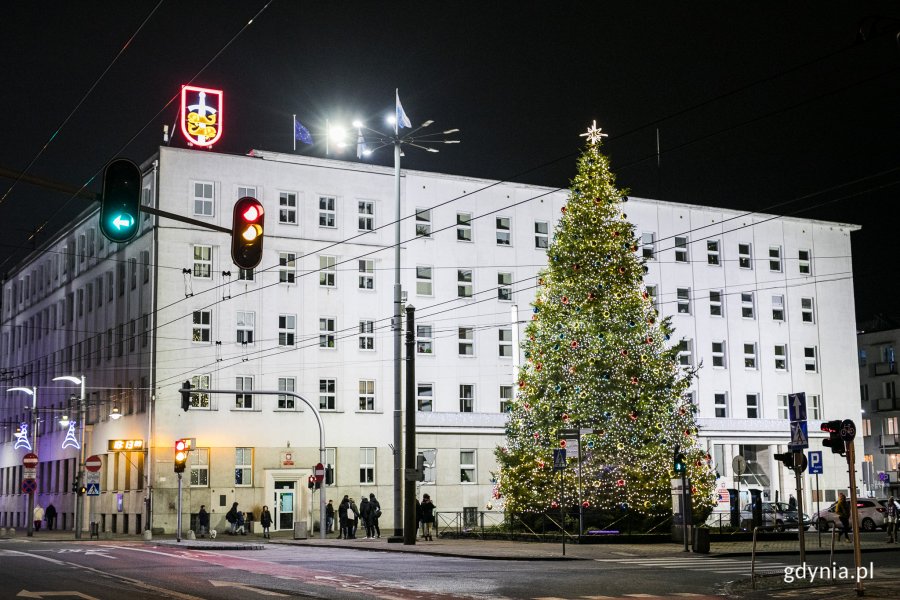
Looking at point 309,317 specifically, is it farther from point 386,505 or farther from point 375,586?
point 375,586

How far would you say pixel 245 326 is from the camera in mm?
58375

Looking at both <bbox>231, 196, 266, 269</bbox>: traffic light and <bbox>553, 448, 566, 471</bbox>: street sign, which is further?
<bbox>553, 448, 566, 471</bbox>: street sign

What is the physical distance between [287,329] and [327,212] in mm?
6896

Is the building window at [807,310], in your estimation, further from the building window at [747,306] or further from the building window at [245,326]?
the building window at [245,326]

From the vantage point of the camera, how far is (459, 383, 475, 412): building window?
6306cm

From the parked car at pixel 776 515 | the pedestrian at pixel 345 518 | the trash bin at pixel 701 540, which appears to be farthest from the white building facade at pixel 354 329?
the trash bin at pixel 701 540

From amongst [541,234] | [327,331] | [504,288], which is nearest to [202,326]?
[327,331]

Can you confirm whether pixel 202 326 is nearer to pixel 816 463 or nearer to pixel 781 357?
pixel 816 463

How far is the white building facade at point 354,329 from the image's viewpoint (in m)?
57.1

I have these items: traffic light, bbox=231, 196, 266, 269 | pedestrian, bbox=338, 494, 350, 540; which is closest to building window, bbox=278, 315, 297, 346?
pedestrian, bbox=338, 494, 350, 540

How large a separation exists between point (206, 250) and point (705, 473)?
1221 inches

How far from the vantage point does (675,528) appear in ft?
114

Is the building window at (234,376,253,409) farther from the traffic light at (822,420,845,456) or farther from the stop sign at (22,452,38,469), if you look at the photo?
the traffic light at (822,420,845,456)

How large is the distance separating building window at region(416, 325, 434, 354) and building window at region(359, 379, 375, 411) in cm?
334
